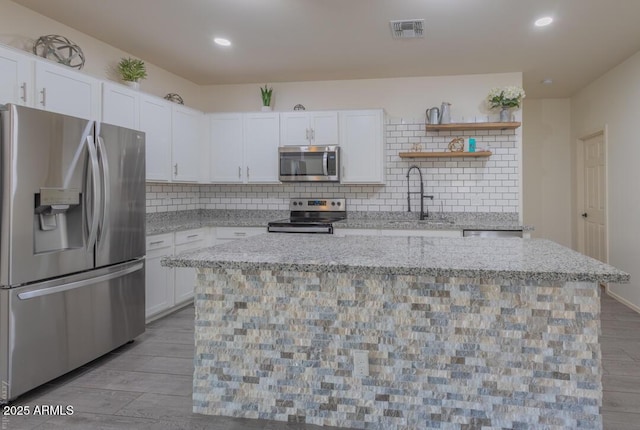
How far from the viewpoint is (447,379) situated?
188 centimetres

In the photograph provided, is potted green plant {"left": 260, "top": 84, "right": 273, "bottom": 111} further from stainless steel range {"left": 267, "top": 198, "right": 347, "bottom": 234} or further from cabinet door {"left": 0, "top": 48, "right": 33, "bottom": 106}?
cabinet door {"left": 0, "top": 48, "right": 33, "bottom": 106}

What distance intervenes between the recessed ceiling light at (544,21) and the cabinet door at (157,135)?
342cm

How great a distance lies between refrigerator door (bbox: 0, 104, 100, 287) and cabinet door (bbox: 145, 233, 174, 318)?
2.96ft

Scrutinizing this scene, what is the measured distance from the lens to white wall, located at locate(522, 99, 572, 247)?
5.82 metres

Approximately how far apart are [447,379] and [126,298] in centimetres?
243

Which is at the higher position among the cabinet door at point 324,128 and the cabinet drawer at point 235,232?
the cabinet door at point 324,128

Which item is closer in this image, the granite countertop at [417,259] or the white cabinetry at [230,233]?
the granite countertop at [417,259]

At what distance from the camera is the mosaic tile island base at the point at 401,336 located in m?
1.76

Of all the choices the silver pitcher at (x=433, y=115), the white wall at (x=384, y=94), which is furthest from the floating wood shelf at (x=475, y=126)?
the white wall at (x=384, y=94)

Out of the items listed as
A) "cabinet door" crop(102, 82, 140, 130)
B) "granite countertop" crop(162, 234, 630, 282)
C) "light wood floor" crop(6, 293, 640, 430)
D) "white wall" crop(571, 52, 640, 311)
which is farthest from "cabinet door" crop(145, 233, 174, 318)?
"white wall" crop(571, 52, 640, 311)

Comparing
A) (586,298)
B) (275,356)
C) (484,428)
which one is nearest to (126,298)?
(275,356)

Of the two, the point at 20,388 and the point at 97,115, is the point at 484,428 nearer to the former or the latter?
the point at 20,388

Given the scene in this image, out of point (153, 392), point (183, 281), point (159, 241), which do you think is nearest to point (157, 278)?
point (159, 241)

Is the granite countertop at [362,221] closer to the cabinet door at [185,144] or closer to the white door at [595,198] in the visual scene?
the cabinet door at [185,144]
